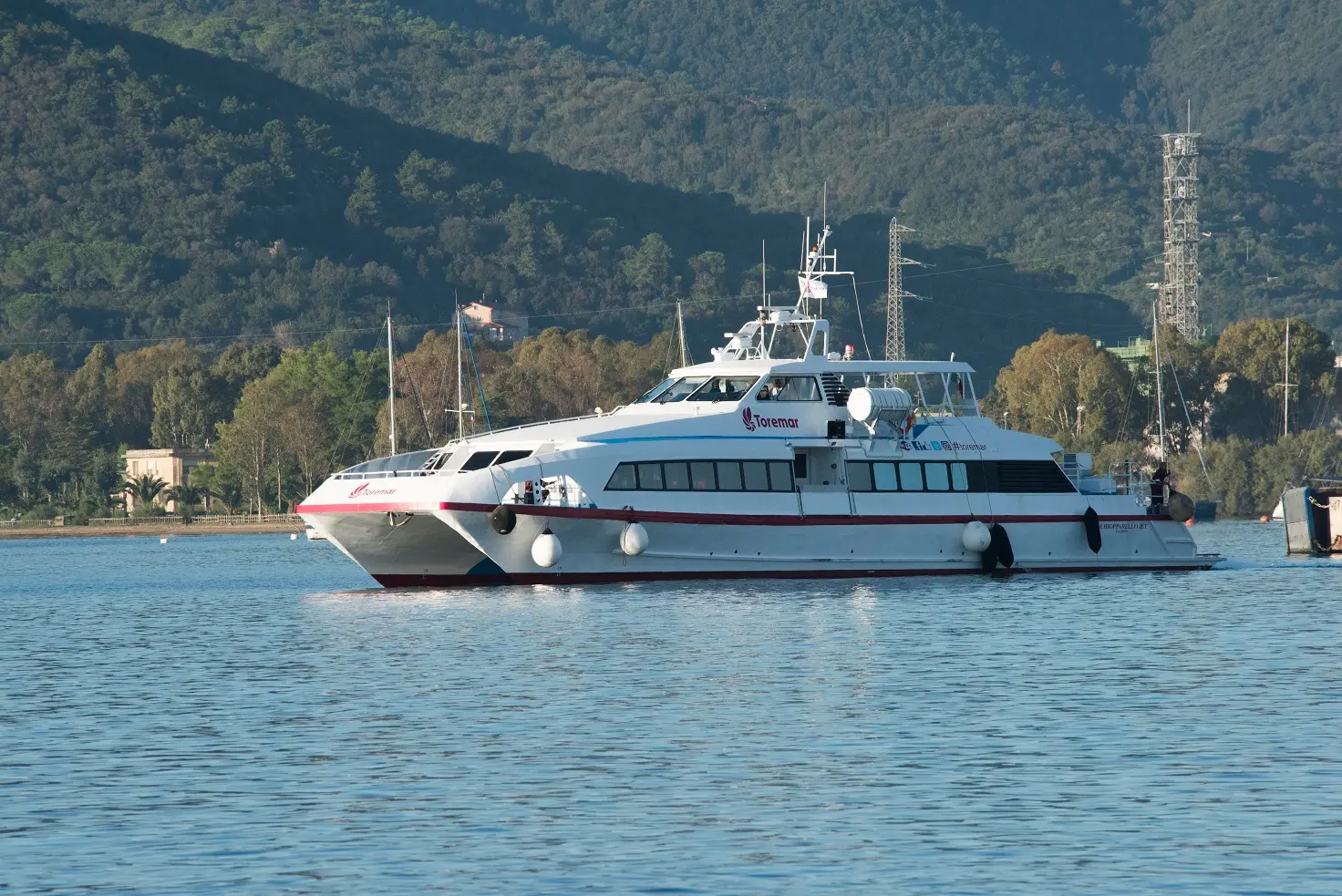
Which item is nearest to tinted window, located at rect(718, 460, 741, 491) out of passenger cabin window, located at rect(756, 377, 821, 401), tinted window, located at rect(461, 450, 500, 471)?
passenger cabin window, located at rect(756, 377, 821, 401)

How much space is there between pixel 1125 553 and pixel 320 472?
9164 cm

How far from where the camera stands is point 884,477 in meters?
54.0

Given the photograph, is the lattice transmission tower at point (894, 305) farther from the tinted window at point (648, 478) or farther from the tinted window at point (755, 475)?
the tinted window at point (648, 478)

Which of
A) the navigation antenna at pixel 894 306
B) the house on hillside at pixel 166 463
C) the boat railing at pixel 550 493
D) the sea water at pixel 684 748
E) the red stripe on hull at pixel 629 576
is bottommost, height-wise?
the sea water at pixel 684 748

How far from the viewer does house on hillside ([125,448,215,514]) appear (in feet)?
527

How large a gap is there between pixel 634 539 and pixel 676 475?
1.93 m

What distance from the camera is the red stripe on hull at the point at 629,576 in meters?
51.8

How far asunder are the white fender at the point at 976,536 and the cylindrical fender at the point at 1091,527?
3.21m

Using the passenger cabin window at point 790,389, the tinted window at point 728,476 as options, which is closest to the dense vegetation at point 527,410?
the passenger cabin window at point 790,389

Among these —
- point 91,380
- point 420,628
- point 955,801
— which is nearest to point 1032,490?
point 420,628

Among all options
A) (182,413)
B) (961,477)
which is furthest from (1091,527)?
(182,413)

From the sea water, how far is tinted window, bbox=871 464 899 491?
5.16 metres

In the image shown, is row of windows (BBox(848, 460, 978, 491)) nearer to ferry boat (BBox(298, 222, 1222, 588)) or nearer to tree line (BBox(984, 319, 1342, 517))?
ferry boat (BBox(298, 222, 1222, 588))

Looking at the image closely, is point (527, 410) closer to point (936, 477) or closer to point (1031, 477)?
point (1031, 477)
